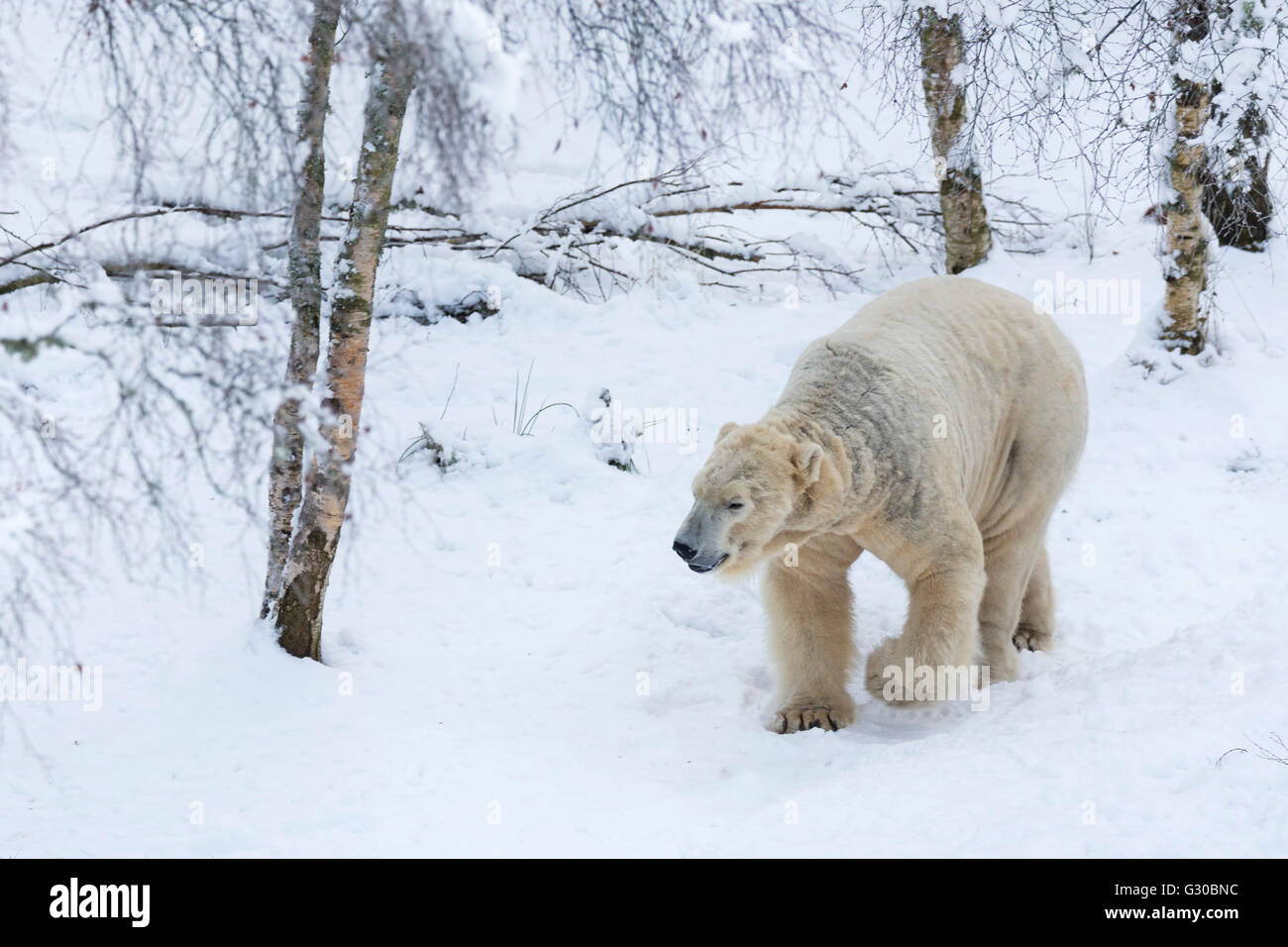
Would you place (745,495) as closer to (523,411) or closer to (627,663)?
(627,663)

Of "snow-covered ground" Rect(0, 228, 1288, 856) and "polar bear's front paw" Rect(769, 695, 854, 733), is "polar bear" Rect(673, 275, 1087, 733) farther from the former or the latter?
"snow-covered ground" Rect(0, 228, 1288, 856)

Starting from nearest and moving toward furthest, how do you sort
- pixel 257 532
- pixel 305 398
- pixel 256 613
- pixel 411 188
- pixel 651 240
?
pixel 305 398, pixel 256 613, pixel 257 532, pixel 411 188, pixel 651 240

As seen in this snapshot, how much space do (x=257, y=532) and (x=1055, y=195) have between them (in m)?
7.61

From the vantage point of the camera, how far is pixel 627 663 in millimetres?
5438

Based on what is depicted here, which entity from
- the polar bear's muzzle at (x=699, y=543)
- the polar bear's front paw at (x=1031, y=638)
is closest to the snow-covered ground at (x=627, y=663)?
the polar bear's front paw at (x=1031, y=638)

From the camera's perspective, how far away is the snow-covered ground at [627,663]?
146 inches

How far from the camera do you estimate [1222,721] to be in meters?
3.84

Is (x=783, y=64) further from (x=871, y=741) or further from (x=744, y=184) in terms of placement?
(x=744, y=184)

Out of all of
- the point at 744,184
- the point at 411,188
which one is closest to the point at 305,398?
the point at 411,188

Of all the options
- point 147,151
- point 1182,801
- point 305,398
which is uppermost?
point 147,151

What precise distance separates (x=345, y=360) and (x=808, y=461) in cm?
177

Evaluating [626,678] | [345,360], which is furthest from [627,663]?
[345,360]

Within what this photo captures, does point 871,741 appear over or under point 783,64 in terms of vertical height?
under

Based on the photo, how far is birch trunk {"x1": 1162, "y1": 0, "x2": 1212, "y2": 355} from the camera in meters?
7.32
